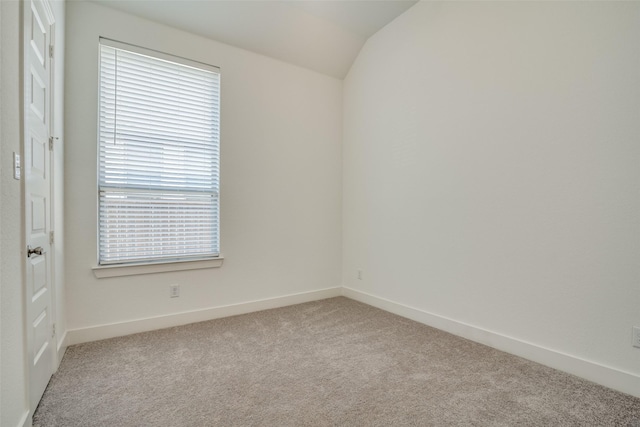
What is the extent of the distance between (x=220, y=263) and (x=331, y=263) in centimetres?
145

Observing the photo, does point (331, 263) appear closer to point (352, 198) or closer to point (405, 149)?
point (352, 198)

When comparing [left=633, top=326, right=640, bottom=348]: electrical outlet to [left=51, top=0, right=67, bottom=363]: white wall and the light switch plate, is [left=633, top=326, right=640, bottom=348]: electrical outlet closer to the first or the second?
the light switch plate

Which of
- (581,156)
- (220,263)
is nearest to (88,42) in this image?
(220,263)

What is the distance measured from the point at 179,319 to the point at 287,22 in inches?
126

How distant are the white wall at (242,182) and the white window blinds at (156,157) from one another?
103mm

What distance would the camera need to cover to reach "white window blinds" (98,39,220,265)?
8.91 ft

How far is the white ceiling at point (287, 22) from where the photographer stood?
2820 mm

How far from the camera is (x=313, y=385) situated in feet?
6.40

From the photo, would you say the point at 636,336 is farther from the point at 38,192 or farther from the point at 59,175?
the point at 59,175

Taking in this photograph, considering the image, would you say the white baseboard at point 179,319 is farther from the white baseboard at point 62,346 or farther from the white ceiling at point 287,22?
the white ceiling at point 287,22

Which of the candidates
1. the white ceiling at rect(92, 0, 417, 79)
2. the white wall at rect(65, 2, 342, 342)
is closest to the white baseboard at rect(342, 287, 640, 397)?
the white wall at rect(65, 2, 342, 342)

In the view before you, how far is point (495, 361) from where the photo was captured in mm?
2264

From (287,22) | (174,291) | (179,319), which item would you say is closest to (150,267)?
(174,291)

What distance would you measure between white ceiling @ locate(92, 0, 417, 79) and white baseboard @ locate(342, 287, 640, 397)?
3032mm
